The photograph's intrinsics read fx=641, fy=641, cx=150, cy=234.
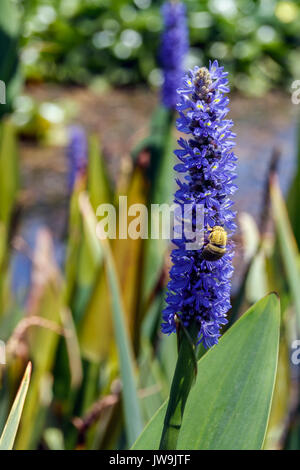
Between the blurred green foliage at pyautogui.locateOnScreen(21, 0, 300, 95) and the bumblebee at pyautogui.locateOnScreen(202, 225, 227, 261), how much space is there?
4.48 metres

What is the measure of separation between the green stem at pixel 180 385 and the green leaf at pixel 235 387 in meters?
0.04

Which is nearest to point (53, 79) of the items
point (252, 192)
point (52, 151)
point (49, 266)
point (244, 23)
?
point (52, 151)

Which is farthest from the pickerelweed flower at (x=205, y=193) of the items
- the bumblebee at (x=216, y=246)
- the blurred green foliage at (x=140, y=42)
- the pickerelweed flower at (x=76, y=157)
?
the blurred green foliage at (x=140, y=42)

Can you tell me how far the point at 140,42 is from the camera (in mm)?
5035

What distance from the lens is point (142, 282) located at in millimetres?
1274

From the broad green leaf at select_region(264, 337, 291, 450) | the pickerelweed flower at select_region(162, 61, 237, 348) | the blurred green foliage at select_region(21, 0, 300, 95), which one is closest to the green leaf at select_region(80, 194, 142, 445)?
the pickerelweed flower at select_region(162, 61, 237, 348)

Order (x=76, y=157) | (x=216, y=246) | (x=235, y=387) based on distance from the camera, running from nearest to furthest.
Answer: (x=216, y=246) < (x=235, y=387) < (x=76, y=157)

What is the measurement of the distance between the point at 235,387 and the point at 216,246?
178 millimetres

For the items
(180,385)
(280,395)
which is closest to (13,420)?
(180,385)

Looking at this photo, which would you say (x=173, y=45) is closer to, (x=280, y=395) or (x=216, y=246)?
(x=280, y=395)

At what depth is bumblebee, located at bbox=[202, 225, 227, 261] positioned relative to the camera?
0.48 meters

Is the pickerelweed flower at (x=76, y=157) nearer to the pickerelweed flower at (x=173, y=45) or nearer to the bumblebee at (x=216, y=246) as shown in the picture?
the pickerelweed flower at (x=173, y=45)
